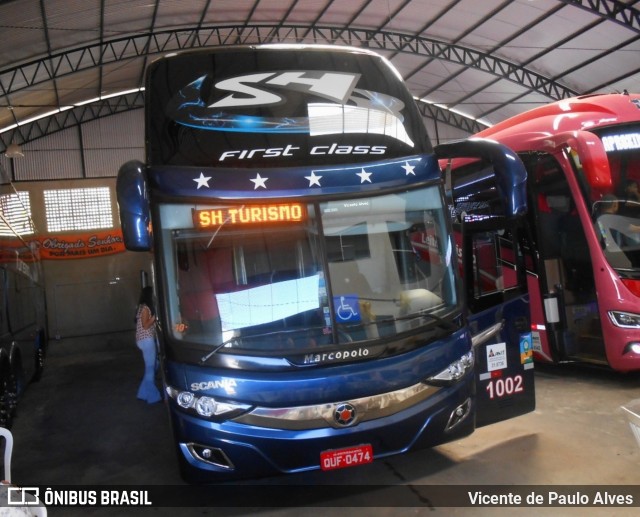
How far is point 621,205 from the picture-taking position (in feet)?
23.1

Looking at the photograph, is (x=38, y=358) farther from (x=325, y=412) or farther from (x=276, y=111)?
(x=325, y=412)

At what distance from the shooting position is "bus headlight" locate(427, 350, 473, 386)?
447 cm

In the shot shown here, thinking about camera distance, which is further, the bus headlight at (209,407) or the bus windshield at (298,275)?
the bus windshield at (298,275)

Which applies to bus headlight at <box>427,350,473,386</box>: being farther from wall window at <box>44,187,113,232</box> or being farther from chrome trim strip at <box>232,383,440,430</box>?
wall window at <box>44,187,113,232</box>

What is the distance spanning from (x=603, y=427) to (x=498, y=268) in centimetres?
171

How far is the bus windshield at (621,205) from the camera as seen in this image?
6.95m

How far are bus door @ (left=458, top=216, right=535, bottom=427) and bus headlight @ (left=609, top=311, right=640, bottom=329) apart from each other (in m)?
1.85

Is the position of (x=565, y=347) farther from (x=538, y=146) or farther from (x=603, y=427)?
(x=538, y=146)

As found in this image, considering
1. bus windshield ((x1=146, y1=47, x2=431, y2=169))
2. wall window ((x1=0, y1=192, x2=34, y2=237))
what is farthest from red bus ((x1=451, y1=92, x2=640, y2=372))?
wall window ((x1=0, y1=192, x2=34, y2=237))

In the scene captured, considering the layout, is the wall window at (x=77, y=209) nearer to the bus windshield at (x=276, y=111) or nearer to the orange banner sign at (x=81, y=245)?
the orange banner sign at (x=81, y=245)

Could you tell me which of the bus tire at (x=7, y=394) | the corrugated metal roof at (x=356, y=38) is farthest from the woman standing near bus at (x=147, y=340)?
the corrugated metal roof at (x=356, y=38)

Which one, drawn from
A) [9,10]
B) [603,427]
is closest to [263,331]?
[603,427]

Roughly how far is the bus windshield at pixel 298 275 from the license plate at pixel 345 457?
27.2 inches

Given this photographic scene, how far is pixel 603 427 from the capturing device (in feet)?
19.1
